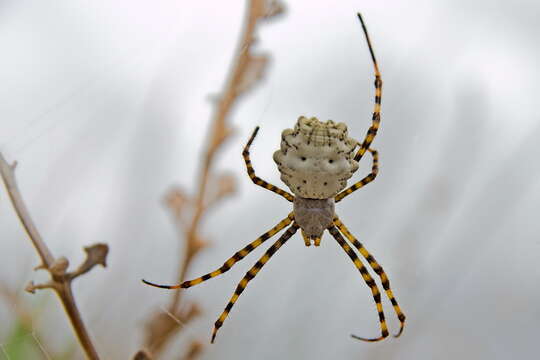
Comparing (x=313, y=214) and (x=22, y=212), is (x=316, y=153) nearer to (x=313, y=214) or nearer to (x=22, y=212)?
(x=313, y=214)

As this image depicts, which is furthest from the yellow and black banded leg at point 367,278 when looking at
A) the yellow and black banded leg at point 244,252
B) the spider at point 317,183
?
the yellow and black banded leg at point 244,252

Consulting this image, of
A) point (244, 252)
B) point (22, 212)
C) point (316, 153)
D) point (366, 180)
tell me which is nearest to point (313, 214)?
point (366, 180)

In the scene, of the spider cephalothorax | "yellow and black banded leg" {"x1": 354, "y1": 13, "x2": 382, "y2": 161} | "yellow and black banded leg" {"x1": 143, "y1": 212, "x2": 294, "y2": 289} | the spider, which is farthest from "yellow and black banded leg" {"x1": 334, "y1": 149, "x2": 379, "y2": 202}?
"yellow and black banded leg" {"x1": 143, "y1": 212, "x2": 294, "y2": 289}

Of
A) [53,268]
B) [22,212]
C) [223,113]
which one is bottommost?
[53,268]

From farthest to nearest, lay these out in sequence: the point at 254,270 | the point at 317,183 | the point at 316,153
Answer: the point at 254,270
the point at 317,183
the point at 316,153

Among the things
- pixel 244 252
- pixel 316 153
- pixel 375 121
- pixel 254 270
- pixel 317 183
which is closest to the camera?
pixel 316 153

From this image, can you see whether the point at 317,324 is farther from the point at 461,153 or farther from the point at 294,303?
the point at 461,153

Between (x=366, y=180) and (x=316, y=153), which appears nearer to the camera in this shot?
(x=316, y=153)
